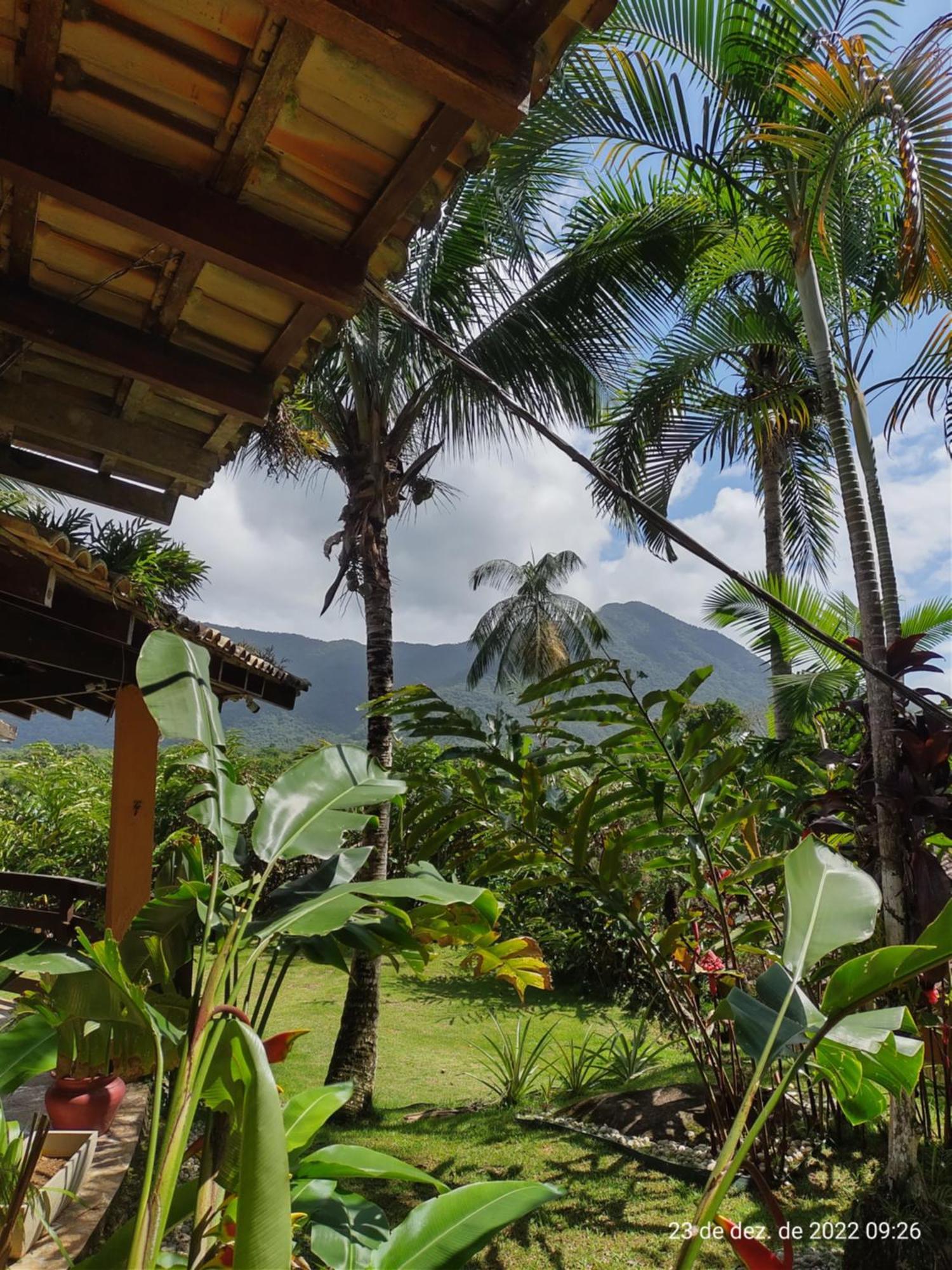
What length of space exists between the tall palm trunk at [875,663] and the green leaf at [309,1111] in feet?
7.45

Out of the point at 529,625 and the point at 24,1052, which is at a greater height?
the point at 529,625

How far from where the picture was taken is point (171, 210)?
1.88 meters

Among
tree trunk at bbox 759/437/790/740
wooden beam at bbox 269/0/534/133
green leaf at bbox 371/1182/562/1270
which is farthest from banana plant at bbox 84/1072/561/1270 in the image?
tree trunk at bbox 759/437/790/740

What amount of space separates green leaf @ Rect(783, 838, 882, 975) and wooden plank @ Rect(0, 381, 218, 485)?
238cm

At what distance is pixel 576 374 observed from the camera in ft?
24.9

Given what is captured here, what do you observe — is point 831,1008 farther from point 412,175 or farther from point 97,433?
point 97,433

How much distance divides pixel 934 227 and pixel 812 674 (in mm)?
4444

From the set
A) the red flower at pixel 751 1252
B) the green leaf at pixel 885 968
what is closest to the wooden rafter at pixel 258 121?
the green leaf at pixel 885 968

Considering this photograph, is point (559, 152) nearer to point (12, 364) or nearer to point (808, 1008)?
point (12, 364)

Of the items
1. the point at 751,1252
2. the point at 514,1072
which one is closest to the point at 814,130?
the point at 751,1252

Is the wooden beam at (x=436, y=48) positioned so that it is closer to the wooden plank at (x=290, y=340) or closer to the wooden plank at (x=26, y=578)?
the wooden plank at (x=290, y=340)

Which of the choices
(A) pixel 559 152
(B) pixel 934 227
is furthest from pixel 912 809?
(A) pixel 559 152

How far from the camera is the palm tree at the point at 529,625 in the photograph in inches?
1107

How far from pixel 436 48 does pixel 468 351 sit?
607 cm
